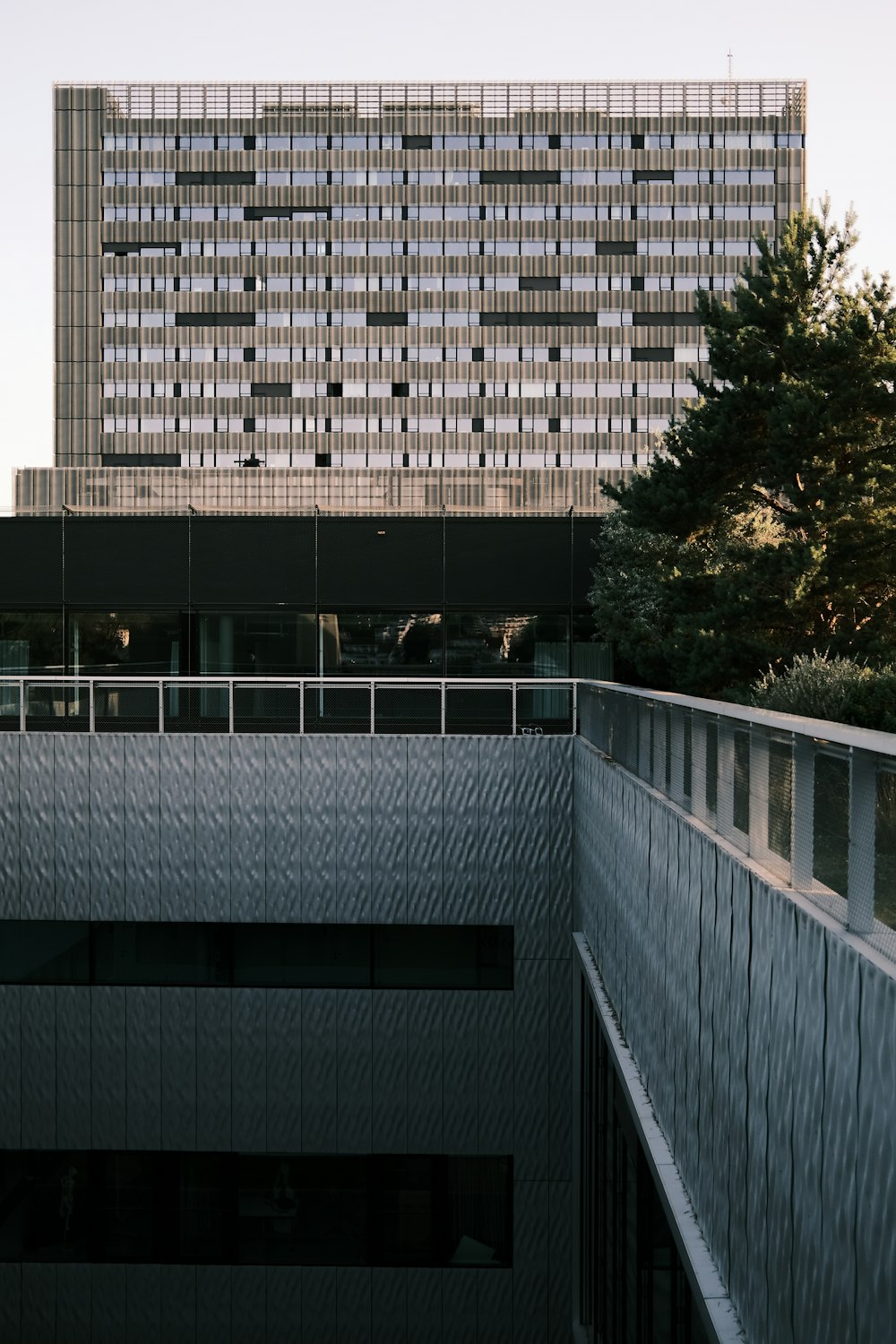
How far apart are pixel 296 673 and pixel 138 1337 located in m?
11.9

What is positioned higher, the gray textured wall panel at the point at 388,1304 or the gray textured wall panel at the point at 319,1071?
the gray textured wall panel at the point at 319,1071

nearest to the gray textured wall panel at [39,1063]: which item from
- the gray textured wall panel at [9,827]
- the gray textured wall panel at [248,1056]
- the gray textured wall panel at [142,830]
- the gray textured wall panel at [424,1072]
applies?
the gray textured wall panel at [9,827]

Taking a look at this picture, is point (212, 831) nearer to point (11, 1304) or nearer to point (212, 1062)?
point (212, 1062)

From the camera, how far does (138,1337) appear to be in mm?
15945

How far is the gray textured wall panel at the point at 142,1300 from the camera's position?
15922mm

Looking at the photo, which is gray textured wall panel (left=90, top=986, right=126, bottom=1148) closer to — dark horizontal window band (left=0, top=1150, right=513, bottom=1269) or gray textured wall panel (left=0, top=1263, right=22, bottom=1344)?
dark horizontal window band (left=0, top=1150, right=513, bottom=1269)

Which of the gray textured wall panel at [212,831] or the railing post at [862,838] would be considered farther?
the gray textured wall panel at [212,831]

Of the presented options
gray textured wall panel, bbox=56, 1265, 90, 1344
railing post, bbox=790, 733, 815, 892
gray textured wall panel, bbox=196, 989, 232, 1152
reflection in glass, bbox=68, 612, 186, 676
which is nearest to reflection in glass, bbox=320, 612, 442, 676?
reflection in glass, bbox=68, 612, 186, 676

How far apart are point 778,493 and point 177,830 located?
40.4 feet

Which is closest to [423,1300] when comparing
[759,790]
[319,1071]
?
[319,1071]

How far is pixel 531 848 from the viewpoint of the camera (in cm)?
1606

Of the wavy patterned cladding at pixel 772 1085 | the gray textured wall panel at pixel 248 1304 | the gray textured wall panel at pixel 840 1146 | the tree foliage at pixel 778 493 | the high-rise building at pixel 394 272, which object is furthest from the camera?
the high-rise building at pixel 394 272

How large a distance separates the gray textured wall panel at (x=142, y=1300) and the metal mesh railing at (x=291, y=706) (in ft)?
23.8

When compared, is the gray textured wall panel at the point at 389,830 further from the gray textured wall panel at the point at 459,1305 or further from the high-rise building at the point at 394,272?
the high-rise building at the point at 394,272
